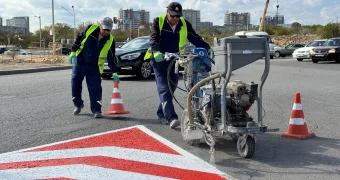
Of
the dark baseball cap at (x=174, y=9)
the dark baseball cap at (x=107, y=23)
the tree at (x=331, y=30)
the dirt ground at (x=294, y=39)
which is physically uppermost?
the tree at (x=331, y=30)

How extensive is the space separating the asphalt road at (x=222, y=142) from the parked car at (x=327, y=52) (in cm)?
1621

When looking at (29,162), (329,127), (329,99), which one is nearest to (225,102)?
(29,162)

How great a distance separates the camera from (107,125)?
288 inches

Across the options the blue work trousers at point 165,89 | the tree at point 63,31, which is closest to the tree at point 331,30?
the tree at point 63,31

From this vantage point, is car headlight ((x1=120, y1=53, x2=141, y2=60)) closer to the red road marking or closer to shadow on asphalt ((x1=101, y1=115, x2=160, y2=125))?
shadow on asphalt ((x1=101, y1=115, x2=160, y2=125))

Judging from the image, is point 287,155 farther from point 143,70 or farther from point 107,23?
point 143,70

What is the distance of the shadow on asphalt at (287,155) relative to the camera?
195 inches

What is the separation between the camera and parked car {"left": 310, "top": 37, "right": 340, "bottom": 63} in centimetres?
2791

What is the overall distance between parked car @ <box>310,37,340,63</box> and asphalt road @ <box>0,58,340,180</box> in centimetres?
1621

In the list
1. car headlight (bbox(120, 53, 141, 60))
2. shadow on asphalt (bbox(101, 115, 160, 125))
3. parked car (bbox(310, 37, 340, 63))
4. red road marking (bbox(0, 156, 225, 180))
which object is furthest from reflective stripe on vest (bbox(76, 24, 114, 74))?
parked car (bbox(310, 37, 340, 63))

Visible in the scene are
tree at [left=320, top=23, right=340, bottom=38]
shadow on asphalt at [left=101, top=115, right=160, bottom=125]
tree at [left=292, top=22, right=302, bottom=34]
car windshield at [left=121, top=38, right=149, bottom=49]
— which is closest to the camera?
shadow on asphalt at [left=101, top=115, right=160, bottom=125]

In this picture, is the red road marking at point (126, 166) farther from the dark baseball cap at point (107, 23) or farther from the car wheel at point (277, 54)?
the car wheel at point (277, 54)

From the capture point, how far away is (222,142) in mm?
6090

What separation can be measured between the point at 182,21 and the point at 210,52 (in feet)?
2.43
